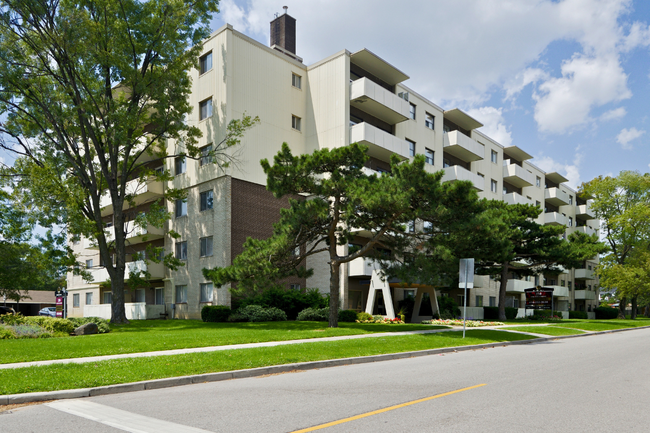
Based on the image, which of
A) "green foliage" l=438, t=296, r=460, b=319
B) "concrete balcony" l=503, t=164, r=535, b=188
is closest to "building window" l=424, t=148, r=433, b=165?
"green foliage" l=438, t=296, r=460, b=319

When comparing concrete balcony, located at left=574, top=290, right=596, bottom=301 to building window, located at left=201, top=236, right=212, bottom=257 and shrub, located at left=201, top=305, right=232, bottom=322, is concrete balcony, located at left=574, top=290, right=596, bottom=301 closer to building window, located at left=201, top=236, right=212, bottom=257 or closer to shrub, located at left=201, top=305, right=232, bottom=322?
building window, located at left=201, top=236, right=212, bottom=257

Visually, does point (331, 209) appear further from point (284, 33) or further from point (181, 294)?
point (284, 33)

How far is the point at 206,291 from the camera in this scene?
31484mm

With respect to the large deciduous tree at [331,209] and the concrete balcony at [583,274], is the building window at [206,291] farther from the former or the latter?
the concrete balcony at [583,274]

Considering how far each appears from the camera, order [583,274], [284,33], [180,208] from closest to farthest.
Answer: [180,208] → [284,33] → [583,274]

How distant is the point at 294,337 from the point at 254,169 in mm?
15889

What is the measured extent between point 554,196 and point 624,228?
9858mm

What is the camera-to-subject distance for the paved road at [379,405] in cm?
626

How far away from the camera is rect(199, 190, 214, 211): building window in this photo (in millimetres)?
31828

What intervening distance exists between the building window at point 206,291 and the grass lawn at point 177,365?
1640 cm

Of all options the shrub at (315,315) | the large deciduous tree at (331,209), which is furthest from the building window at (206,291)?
the large deciduous tree at (331,209)

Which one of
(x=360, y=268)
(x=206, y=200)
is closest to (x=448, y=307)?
(x=360, y=268)

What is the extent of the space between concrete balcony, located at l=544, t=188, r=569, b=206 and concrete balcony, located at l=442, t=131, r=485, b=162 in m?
21.9

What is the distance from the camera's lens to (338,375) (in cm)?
1070
